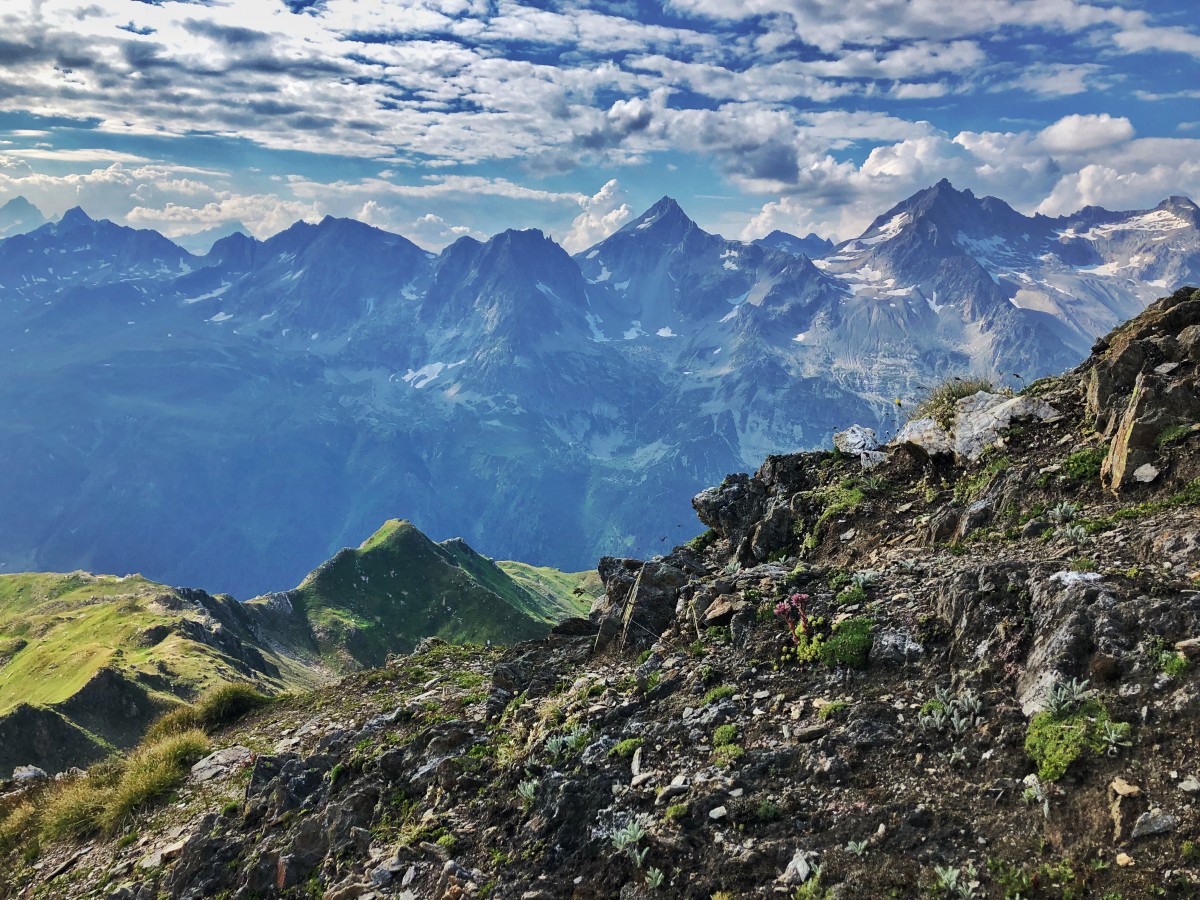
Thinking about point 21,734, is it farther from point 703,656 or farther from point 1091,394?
point 1091,394

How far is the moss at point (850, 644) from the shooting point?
1359cm

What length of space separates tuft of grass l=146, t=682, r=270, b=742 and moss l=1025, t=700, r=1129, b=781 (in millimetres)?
30314

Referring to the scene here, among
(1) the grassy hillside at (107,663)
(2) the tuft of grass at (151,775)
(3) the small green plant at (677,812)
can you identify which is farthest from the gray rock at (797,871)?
(1) the grassy hillside at (107,663)

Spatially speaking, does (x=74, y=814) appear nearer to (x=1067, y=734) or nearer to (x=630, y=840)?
(x=630, y=840)

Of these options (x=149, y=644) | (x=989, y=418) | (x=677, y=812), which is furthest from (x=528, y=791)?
(x=149, y=644)

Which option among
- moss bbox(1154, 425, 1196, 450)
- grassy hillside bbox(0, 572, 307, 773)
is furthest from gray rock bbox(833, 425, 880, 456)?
grassy hillside bbox(0, 572, 307, 773)

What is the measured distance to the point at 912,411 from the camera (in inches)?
1017

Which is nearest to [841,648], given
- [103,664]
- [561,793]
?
[561,793]

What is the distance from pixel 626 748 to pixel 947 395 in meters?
18.3

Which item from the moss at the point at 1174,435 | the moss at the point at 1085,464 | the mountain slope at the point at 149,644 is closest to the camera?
the moss at the point at 1174,435

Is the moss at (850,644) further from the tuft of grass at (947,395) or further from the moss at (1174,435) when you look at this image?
the tuft of grass at (947,395)

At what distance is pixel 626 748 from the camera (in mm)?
13609

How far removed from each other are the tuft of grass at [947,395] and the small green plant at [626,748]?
16.0m

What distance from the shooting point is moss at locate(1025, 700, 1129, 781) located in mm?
9227
